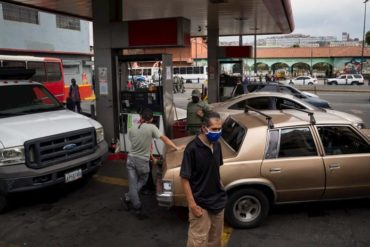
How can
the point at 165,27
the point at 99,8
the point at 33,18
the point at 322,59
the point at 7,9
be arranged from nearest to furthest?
1. the point at 165,27
2. the point at 99,8
3. the point at 7,9
4. the point at 33,18
5. the point at 322,59

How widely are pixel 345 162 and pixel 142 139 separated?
2.90 metres

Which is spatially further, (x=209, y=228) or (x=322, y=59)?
(x=322, y=59)

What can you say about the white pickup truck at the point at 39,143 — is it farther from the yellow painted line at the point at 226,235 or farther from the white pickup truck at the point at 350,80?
the white pickup truck at the point at 350,80

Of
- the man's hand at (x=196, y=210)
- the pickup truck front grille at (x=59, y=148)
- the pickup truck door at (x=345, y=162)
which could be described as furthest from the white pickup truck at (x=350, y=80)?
the man's hand at (x=196, y=210)

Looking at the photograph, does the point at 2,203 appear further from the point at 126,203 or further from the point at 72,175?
the point at 126,203

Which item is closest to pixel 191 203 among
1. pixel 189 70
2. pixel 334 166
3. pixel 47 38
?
pixel 334 166

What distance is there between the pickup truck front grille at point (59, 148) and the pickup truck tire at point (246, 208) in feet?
9.00

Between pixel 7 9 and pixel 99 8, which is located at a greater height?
pixel 7 9

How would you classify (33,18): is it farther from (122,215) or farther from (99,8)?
(122,215)

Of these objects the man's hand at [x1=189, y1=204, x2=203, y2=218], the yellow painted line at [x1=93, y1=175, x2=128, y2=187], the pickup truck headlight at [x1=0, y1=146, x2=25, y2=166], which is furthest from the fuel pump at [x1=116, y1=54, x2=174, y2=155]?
the man's hand at [x1=189, y1=204, x2=203, y2=218]

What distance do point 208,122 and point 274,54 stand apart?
222ft

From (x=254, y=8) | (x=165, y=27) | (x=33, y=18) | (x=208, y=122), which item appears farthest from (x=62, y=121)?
(x=33, y=18)

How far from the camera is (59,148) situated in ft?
19.9

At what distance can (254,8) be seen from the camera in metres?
14.0
